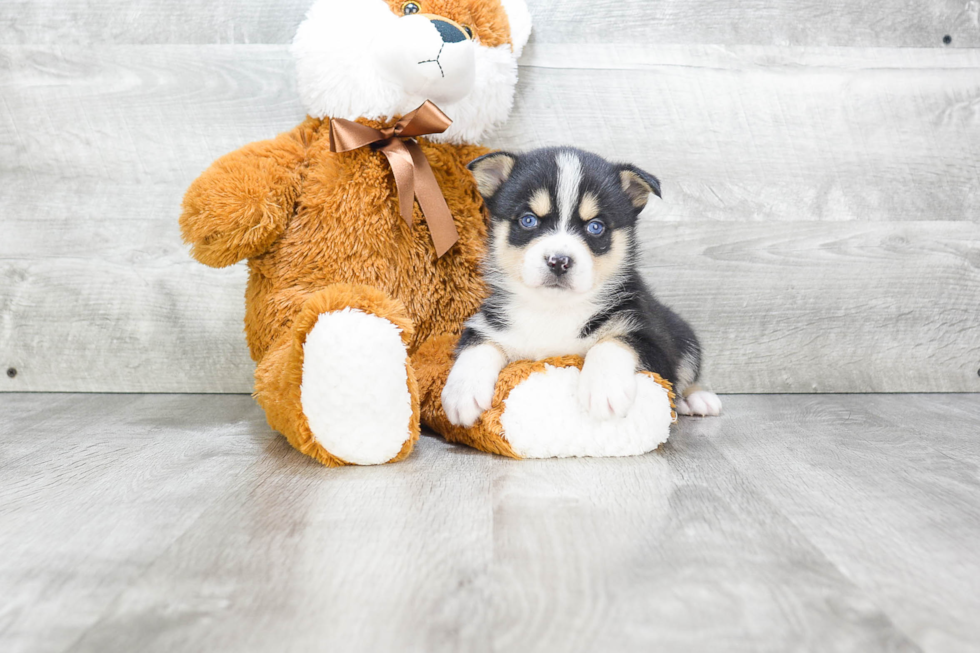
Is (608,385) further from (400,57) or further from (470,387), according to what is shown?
(400,57)

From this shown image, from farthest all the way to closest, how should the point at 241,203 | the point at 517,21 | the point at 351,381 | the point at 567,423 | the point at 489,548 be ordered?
the point at 517,21, the point at 241,203, the point at 567,423, the point at 351,381, the point at 489,548

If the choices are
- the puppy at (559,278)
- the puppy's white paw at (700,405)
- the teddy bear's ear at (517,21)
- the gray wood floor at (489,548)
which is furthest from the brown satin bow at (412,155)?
the puppy's white paw at (700,405)

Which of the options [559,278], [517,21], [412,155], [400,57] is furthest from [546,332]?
[517,21]

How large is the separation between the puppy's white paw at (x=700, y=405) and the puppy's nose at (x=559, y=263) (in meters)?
0.65

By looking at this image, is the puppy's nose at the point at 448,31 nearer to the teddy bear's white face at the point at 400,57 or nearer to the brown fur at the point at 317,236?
the teddy bear's white face at the point at 400,57

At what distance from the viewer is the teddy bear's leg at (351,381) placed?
1.32m

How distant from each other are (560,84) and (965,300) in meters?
1.30

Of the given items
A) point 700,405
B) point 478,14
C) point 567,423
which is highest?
point 478,14

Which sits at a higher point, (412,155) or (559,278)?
(412,155)

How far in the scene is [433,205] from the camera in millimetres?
1681

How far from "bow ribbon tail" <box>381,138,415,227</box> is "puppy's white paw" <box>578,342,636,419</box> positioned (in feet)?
1.75

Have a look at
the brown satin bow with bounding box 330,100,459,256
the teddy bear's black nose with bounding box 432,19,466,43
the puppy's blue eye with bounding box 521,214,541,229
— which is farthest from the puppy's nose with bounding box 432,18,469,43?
the puppy's blue eye with bounding box 521,214,541,229

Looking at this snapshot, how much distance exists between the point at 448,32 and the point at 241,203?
1.82 feet

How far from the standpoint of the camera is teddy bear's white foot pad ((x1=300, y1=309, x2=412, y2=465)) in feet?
4.34
